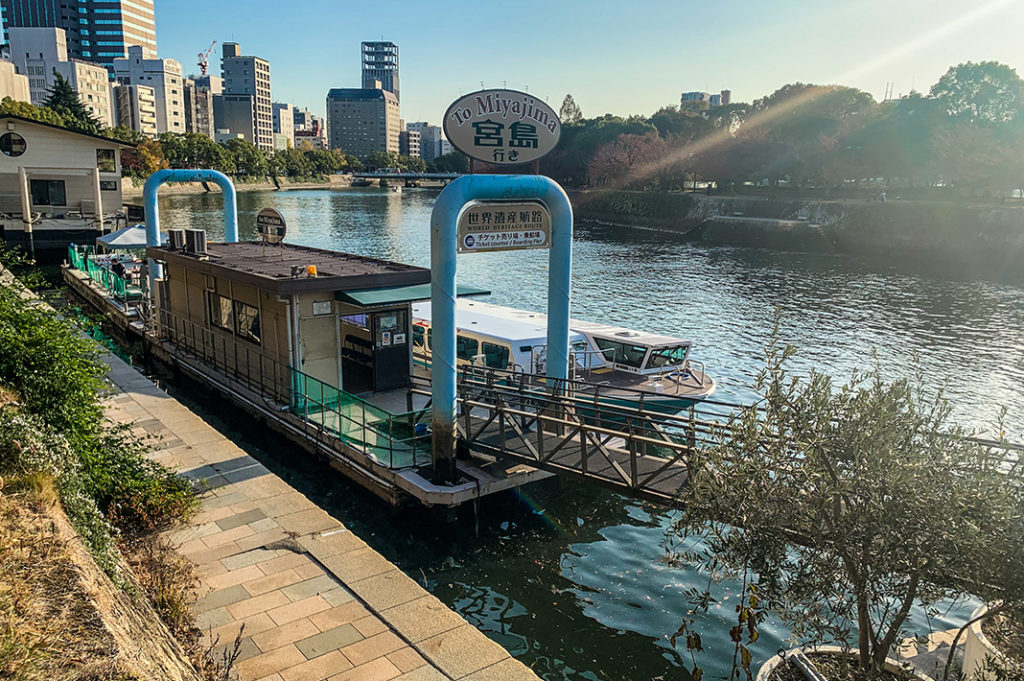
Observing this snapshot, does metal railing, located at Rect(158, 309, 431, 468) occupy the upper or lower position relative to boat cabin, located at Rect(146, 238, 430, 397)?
lower

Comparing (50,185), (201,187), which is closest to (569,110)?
(201,187)

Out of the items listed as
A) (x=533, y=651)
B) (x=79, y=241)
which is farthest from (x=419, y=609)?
(x=79, y=241)

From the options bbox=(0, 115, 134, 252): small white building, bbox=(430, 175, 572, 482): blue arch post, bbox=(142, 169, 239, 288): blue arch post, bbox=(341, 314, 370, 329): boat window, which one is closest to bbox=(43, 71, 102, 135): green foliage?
bbox=(0, 115, 134, 252): small white building

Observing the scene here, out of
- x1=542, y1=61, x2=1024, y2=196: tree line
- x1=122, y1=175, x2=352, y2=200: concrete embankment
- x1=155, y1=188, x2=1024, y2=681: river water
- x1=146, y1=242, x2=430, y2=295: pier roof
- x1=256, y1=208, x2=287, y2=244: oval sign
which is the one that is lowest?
x1=155, y1=188, x2=1024, y2=681: river water

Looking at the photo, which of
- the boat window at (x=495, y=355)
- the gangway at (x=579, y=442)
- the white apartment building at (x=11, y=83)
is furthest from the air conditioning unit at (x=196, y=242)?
the white apartment building at (x=11, y=83)

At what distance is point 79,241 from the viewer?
52.8m

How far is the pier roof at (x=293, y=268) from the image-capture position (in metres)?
16.9

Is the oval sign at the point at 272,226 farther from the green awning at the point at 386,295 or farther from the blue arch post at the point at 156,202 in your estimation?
the blue arch post at the point at 156,202

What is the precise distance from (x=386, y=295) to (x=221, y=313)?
20.2ft

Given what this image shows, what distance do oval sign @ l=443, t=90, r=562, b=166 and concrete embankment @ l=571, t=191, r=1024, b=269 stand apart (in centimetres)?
5812

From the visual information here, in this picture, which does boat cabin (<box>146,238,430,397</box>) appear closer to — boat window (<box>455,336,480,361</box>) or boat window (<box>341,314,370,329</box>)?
boat window (<box>341,314,370,329</box>)

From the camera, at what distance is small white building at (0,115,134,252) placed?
164ft

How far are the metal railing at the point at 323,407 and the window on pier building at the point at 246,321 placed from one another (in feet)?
0.70

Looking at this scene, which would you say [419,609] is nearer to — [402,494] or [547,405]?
[402,494]
